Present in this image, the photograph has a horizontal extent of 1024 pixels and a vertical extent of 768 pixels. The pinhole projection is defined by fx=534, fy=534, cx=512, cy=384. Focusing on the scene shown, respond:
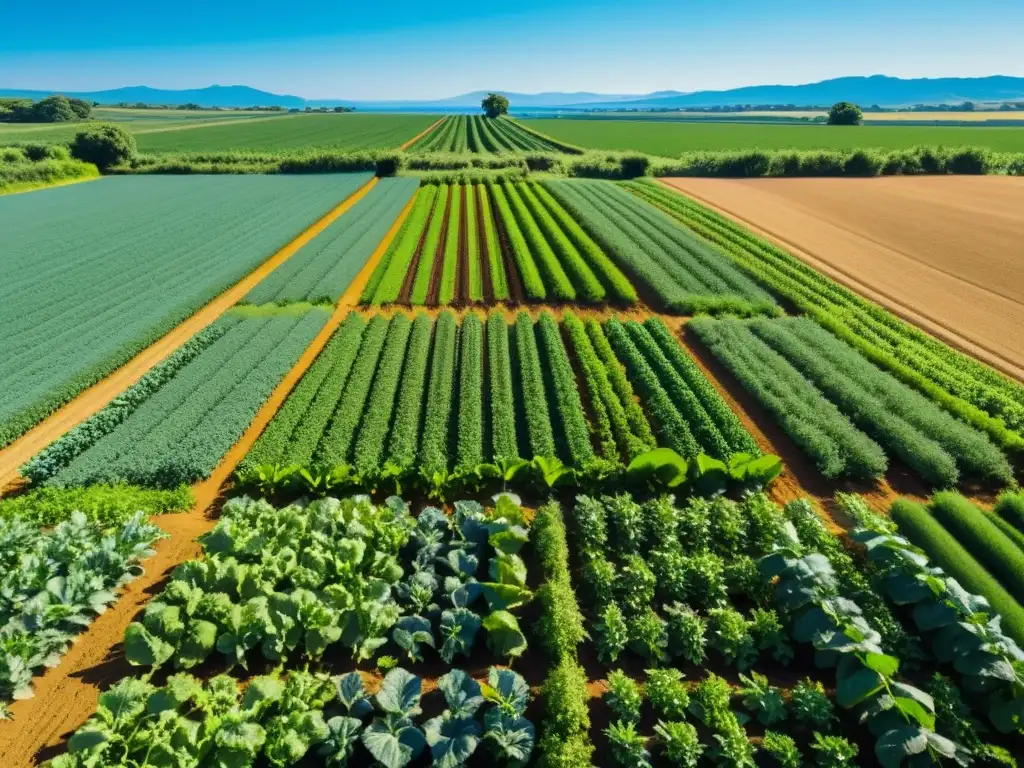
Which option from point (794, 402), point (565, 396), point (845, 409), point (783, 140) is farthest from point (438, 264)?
point (783, 140)

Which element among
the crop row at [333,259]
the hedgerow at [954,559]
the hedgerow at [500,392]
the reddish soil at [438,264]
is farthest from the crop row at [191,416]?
the hedgerow at [954,559]

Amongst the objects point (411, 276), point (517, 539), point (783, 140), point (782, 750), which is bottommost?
point (782, 750)

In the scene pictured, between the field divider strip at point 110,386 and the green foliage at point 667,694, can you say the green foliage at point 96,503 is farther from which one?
the green foliage at point 667,694

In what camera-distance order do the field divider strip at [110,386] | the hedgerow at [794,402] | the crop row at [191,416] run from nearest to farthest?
1. the crop row at [191,416]
2. the hedgerow at [794,402]
3. the field divider strip at [110,386]

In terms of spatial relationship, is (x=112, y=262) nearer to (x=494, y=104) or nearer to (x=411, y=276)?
(x=411, y=276)

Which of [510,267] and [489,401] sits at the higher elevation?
[510,267]

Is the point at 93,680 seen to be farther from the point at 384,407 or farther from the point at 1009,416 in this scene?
the point at 1009,416
